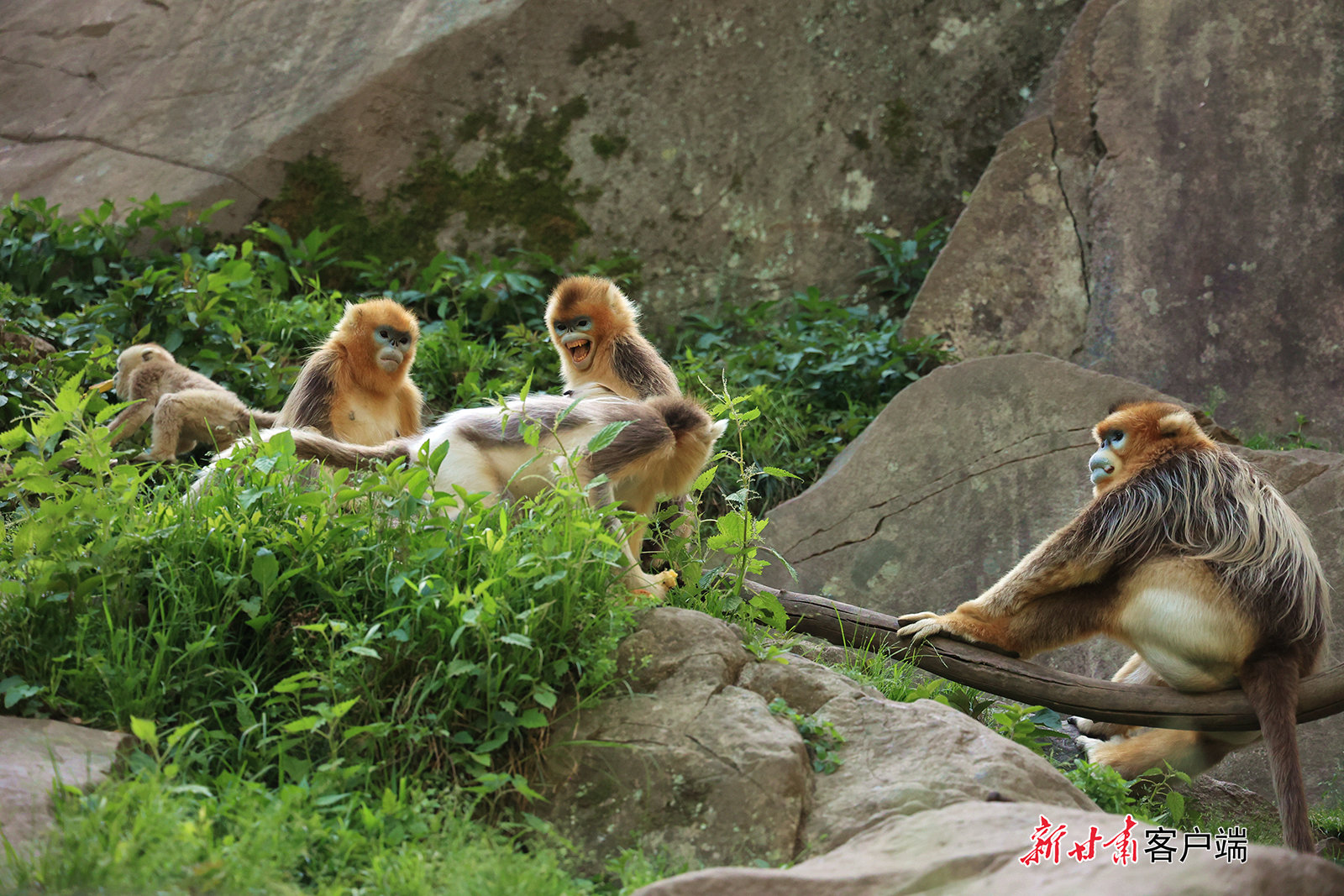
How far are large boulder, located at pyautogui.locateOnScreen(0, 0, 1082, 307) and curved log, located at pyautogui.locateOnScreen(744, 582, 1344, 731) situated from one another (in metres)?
4.09

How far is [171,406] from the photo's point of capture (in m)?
5.56

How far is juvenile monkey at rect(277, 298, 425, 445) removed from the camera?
219 inches

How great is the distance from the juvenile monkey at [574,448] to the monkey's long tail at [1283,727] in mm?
2280

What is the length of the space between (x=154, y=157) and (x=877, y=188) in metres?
5.28

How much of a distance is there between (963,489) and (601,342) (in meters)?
2.25

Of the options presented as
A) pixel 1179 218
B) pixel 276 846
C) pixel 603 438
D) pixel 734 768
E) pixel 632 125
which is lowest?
pixel 734 768

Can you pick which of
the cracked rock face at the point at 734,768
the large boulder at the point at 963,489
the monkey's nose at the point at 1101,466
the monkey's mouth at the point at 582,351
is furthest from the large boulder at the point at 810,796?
the large boulder at the point at 963,489

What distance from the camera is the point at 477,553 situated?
136 inches

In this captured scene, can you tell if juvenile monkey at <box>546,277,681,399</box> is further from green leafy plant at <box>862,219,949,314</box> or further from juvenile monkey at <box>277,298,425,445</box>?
green leafy plant at <box>862,219,949,314</box>

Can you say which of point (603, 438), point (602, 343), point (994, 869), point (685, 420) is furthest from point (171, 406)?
point (994, 869)

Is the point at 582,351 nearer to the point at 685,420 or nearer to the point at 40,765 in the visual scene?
the point at 685,420

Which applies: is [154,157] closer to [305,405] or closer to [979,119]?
[305,405]

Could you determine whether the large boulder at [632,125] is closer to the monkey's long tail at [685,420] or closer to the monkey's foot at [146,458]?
the monkey's foot at [146,458]

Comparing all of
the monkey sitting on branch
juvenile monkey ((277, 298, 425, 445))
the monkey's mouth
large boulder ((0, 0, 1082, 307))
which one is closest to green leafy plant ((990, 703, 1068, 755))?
the monkey sitting on branch
